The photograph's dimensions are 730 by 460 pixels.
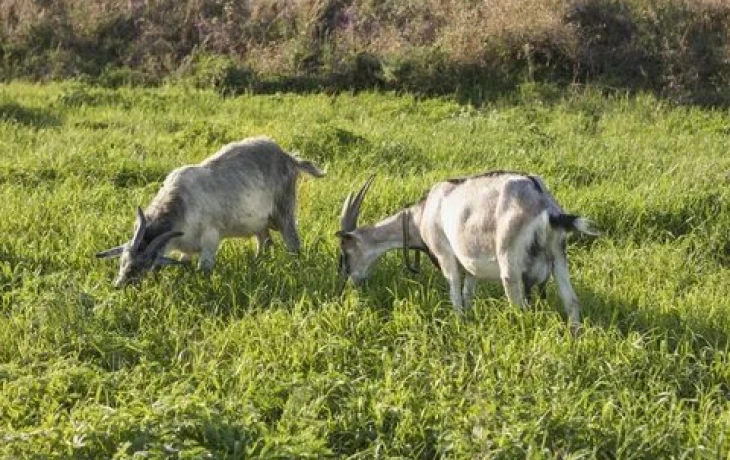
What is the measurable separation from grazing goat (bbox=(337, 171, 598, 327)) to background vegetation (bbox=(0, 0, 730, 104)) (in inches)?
301

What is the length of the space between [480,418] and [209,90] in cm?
1051

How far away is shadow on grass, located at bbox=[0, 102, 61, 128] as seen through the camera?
455 inches

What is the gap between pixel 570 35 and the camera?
46.4ft

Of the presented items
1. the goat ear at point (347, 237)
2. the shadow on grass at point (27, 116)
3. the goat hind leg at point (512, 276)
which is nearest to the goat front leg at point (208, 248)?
the goat ear at point (347, 237)

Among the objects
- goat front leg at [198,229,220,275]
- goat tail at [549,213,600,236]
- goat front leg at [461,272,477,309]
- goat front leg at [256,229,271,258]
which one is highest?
goat tail at [549,213,600,236]

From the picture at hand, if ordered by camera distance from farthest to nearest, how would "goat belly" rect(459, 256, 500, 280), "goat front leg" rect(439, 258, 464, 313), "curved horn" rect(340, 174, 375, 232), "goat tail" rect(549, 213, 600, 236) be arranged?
"curved horn" rect(340, 174, 375, 232), "goat front leg" rect(439, 258, 464, 313), "goat belly" rect(459, 256, 500, 280), "goat tail" rect(549, 213, 600, 236)

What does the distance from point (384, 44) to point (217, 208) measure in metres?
8.90

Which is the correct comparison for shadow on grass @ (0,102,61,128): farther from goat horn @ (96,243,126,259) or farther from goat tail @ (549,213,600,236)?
goat tail @ (549,213,600,236)

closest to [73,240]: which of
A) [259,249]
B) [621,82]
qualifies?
[259,249]

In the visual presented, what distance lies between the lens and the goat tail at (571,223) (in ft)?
16.4

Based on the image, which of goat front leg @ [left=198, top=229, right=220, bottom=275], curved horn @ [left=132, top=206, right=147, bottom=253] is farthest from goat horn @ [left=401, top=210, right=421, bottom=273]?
curved horn @ [left=132, top=206, right=147, bottom=253]

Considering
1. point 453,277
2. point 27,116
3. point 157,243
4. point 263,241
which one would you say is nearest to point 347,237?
point 453,277

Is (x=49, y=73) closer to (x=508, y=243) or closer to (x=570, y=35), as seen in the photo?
(x=570, y=35)

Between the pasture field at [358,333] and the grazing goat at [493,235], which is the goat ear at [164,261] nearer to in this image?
the pasture field at [358,333]
